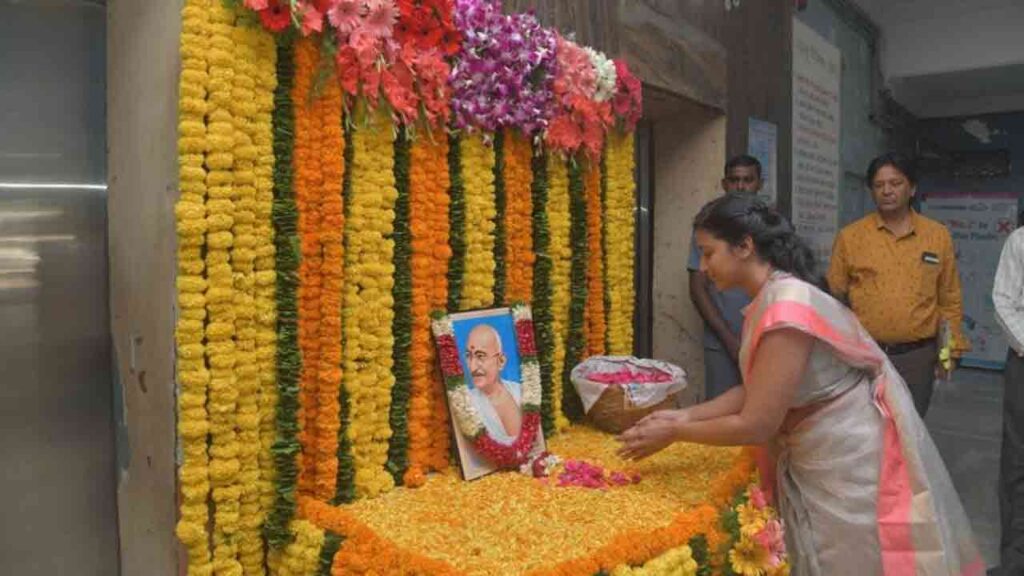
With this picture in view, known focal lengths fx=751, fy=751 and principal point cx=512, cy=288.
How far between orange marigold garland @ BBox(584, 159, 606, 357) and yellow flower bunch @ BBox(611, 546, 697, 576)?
3.95ft

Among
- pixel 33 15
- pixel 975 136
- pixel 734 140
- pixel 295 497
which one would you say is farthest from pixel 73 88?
pixel 975 136

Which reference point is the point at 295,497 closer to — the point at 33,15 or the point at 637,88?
the point at 33,15

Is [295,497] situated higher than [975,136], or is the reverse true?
[975,136]

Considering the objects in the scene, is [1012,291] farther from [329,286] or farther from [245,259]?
[245,259]

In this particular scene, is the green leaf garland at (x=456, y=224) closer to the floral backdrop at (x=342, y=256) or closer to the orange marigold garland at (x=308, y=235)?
the floral backdrop at (x=342, y=256)

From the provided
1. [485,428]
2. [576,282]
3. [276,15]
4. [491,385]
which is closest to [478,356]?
[491,385]

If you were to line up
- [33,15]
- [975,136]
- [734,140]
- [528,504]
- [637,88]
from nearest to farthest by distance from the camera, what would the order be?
[33,15] < [528,504] < [637,88] < [734,140] < [975,136]

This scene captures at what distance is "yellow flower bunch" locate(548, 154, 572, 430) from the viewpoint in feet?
9.22

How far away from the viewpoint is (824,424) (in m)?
1.99

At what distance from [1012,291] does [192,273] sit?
10.0 feet

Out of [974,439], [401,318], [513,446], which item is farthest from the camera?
[974,439]

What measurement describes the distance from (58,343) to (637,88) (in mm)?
2260

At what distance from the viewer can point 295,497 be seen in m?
2.00

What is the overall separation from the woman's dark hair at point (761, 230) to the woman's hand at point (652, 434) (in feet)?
1.69
